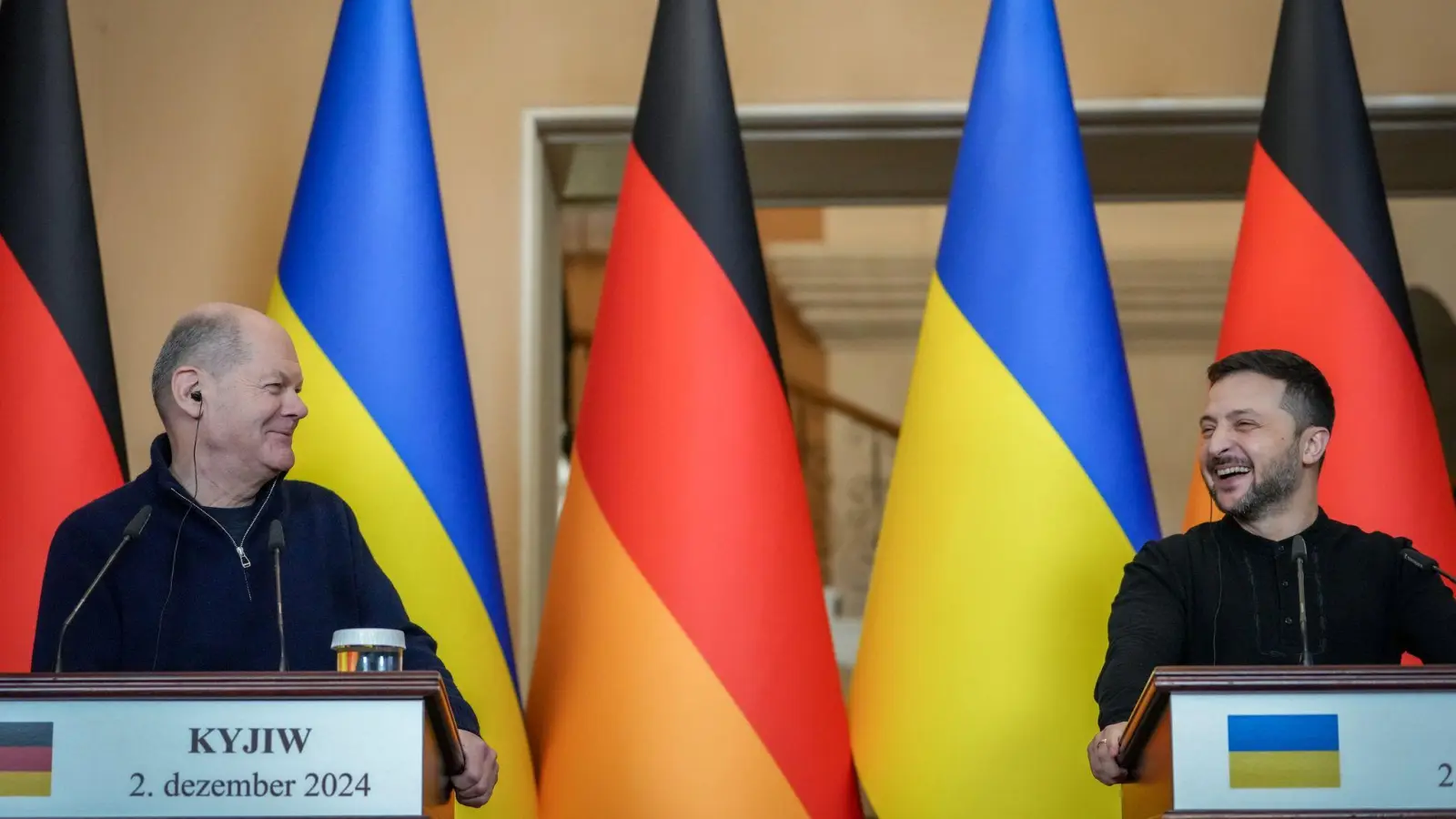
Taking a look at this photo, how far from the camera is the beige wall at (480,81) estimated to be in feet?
12.7

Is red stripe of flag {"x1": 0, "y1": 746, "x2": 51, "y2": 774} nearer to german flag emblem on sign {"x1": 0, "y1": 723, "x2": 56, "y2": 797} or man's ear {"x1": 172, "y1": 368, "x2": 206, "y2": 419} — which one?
german flag emblem on sign {"x1": 0, "y1": 723, "x2": 56, "y2": 797}

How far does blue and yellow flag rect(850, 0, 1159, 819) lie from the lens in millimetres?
2713

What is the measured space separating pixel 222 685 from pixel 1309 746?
3.55 ft

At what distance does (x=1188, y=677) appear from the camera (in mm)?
1791

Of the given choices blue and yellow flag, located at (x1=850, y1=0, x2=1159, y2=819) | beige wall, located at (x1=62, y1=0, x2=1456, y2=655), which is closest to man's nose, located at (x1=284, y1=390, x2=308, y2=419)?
blue and yellow flag, located at (x1=850, y1=0, x2=1159, y2=819)

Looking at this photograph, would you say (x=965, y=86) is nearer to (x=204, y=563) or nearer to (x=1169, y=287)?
(x=204, y=563)

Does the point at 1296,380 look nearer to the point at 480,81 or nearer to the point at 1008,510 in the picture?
the point at 1008,510

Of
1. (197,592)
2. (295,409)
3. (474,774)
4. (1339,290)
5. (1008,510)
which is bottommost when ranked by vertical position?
(474,774)

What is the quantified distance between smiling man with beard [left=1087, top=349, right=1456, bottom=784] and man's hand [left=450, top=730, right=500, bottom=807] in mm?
826

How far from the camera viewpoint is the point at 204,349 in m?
2.43

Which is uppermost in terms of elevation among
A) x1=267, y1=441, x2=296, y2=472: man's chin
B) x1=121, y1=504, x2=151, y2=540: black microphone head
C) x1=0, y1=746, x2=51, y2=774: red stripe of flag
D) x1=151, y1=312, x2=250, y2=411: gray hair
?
x1=151, y1=312, x2=250, y2=411: gray hair

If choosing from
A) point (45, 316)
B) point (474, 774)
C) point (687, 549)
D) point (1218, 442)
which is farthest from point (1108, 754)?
point (45, 316)

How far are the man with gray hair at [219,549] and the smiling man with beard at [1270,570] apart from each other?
3.24 ft

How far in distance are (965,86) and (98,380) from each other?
6.41ft
